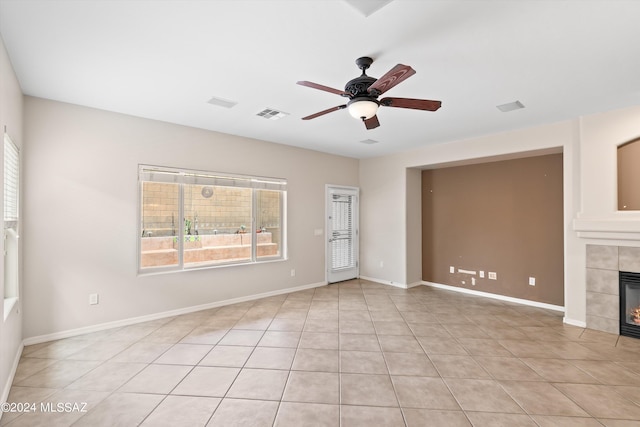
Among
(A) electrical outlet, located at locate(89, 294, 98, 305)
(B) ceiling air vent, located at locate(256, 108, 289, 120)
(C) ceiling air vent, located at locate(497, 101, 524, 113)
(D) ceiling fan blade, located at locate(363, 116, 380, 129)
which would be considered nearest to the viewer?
(D) ceiling fan blade, located at locate(363, 116, 380, 129)

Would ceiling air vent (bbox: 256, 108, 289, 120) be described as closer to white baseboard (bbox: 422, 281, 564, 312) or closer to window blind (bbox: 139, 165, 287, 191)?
window blind (bbox: 139, 165, 287, 191)

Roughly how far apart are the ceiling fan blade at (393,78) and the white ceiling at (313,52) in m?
0.30

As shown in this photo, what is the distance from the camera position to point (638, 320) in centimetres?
345

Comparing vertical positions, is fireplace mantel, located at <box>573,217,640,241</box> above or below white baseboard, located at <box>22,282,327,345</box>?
above

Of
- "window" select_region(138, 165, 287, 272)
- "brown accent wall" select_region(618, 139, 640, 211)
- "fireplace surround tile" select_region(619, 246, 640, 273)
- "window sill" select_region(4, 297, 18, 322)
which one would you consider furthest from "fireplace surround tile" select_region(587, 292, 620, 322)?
"window sill" select_region(4, 297, 18, 322)

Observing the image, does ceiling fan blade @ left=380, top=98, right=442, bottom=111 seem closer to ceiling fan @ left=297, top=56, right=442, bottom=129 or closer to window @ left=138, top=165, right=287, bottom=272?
ceiling fan @ left=297, top=56, right=442, bottom=129

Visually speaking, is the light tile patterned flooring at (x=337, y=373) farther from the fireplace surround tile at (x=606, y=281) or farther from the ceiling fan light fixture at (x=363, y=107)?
the ceiling fan light fixture at (x=363, y=107)

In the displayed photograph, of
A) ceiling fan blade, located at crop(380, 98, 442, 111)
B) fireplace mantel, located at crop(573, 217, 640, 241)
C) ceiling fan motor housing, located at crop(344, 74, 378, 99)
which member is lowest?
fireplace mantel, located at crop(573, 217, 640, 241)

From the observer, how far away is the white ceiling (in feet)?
6.25

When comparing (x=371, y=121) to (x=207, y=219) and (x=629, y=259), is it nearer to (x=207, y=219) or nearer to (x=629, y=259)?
(x=207, y=219)

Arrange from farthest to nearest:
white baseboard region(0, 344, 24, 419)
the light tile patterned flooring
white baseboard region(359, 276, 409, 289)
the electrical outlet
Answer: white baseboard region(359, 276, 409, 289) < the electrical outlet < white baseboard region(0, 344, 24, 419) < the light tile patterned flooring

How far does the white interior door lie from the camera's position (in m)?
6.12

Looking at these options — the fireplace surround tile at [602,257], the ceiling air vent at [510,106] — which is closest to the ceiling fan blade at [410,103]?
the ceiling air vent at [510,106]

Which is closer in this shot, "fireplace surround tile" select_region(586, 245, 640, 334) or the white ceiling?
the white ceiling
